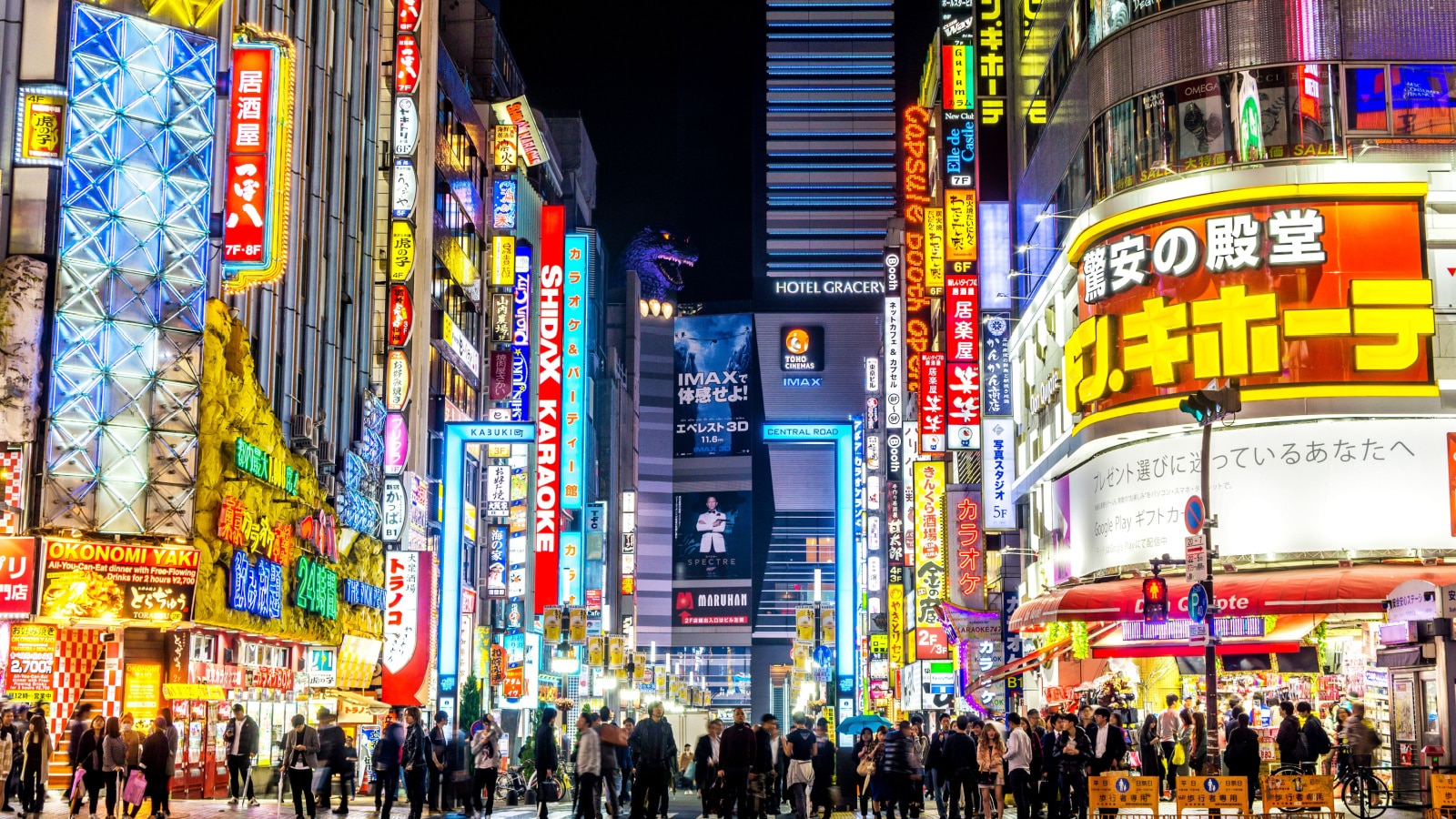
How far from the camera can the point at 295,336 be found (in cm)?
3947

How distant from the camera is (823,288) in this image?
5989 inches

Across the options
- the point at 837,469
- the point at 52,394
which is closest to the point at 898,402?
the point at 52,394

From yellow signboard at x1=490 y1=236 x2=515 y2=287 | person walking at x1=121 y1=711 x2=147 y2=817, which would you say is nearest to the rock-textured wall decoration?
person walking at x1=121 y1=711 x2=147 y2=817

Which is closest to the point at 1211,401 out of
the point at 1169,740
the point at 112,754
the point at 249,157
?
the point at 1169,740

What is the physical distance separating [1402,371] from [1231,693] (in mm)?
7528

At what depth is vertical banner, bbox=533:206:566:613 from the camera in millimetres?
58594

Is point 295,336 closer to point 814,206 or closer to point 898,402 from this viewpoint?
point 898,402

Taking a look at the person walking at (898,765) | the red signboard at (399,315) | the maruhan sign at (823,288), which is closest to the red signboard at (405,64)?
the red signboard at (399,315)

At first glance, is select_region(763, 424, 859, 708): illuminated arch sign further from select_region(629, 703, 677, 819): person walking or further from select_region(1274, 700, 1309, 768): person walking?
select_region(1274, 700, 1309, 768): person walking

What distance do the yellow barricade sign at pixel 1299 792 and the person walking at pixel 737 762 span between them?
776cm

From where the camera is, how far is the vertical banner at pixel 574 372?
71125mm

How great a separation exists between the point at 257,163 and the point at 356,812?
12.2 metres

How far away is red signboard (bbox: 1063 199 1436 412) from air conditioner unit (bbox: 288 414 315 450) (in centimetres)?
1917

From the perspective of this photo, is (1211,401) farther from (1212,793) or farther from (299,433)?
(299,433)
